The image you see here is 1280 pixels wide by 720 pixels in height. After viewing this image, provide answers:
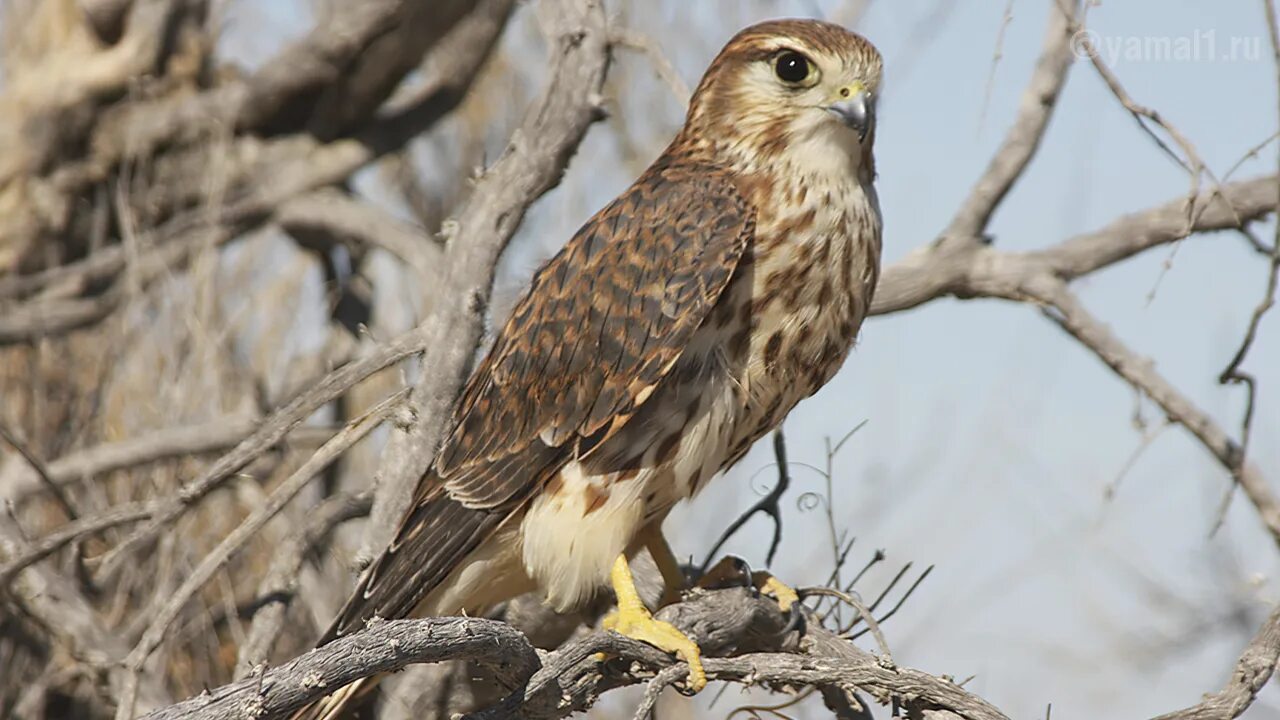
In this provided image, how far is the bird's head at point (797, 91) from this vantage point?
113 inches

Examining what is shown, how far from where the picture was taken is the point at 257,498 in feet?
13.6

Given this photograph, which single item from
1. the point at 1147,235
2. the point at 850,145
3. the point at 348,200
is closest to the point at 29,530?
the point at 348,200

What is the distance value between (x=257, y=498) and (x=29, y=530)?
792mm

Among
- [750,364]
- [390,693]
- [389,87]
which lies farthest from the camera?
[389,87]

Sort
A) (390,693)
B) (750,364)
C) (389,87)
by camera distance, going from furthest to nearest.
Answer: (389,87) → (390,693) → (750,364)

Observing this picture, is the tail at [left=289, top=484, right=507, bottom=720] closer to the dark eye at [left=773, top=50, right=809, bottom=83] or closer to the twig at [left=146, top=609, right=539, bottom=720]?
the twig at [left=146, top=609, right=539, bottom=720]

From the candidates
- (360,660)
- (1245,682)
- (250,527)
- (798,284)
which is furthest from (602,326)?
(1245,682)

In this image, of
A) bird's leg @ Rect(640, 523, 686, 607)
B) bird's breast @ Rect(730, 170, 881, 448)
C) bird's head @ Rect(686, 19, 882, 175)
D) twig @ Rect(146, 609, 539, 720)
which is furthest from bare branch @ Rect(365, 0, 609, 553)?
twig @ Rect(146, 609, 539, 720)

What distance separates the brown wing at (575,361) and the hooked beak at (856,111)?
24 cm

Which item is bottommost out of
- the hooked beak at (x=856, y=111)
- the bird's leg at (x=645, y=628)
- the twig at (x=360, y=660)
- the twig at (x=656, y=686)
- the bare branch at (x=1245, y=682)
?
the twig at (x=360, y=660)

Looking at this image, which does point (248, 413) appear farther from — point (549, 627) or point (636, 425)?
point (636, 425)

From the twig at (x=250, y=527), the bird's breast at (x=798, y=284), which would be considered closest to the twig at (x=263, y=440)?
the twig at (x=250, y=527)

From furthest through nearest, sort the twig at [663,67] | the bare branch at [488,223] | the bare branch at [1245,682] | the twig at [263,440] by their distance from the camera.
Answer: the twig at [663,67] < the bare branch at [488,223] < the twig at [263,440] < the bare branch at [1245,682]

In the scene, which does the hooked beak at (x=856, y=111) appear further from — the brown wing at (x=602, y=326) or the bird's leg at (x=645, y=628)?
the bird's leg at (x=645, y=628)
